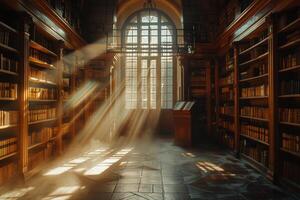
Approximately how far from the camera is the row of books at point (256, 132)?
513 centimetres

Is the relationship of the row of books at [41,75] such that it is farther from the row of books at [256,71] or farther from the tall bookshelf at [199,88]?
the tall bookshelf at [199,88]

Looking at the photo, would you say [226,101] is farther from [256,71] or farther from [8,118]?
[8,118]

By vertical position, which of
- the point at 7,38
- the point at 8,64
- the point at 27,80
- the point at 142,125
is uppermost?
the point at 7,38

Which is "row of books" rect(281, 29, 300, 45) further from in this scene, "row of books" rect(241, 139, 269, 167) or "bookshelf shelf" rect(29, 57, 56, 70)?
"bookshelf shelf" rect(29, 57, 56, 70)

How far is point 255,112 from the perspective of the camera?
5621 mm

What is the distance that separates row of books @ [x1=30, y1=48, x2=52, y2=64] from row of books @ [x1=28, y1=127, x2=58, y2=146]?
1.44 metres

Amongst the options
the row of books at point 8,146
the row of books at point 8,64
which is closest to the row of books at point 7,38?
the row of books at point 8,64

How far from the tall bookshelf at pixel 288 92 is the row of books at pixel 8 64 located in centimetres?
424

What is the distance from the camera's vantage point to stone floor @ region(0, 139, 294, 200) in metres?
3.86

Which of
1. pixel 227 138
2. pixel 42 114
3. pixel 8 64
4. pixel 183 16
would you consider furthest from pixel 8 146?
pixel 183 16

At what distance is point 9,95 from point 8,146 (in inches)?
30.7

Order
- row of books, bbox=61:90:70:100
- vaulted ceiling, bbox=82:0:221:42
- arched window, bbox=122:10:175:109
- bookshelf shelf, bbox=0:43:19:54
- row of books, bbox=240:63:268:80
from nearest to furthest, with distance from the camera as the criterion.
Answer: bookshelf shelf, bbox=0:43:19:54 → row of books, bbox=240:63:268:80 → row of books, bbox=61:90:70:100 → vaulted ceiling, bbox=82:0:221:42 → arched window, bbox=122:10:175:109

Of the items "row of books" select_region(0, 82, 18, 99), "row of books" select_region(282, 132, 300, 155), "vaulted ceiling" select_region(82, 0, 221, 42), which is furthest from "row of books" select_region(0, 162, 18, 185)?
"vaulted ceiling" select_region(82, 0, 221, 42)

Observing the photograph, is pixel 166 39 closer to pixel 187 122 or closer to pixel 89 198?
pixel 187 122
